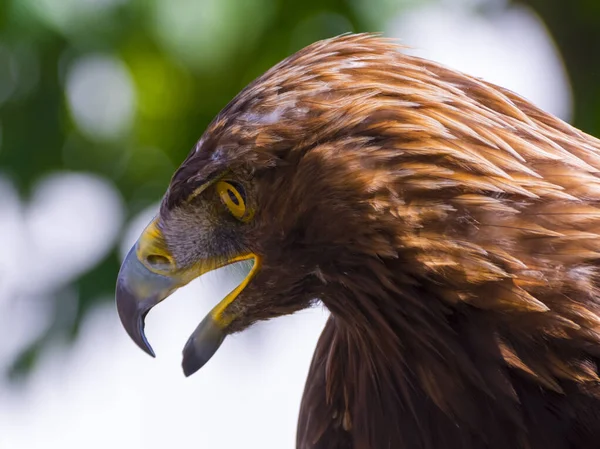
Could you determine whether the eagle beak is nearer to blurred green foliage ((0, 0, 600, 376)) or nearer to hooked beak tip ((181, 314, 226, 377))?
hooked beak tip ((181, 314, 226, 377))

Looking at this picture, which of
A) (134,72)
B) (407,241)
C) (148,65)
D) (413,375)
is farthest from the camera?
(134,72)

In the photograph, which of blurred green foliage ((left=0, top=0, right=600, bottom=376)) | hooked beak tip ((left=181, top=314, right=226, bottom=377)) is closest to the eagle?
hooked beak tip ((left=181, top=314, right=226, bottom=377))

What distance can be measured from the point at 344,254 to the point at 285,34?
506cm

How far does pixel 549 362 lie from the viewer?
2061mm

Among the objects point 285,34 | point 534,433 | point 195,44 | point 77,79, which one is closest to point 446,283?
point 534,433

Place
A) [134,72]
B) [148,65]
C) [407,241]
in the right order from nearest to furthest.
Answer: [407,241] → [148,65] → [134,72]

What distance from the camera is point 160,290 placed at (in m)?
2.41

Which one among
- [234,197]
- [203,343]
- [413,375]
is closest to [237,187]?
[234,197]

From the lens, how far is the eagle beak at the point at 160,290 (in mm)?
2402

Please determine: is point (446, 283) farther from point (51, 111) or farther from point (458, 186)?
point (51, 111)

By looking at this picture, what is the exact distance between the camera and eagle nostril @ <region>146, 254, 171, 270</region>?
242cm

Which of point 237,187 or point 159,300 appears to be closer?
point 237,187

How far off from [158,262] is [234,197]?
27 cm

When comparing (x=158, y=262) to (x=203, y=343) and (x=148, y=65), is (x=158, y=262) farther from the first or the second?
(x=148, y=65)
